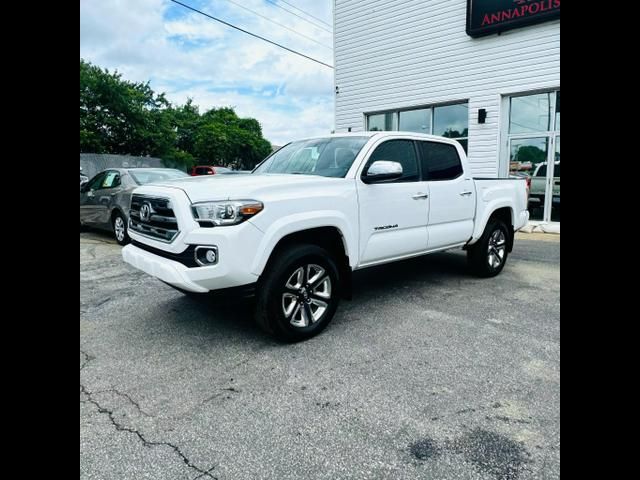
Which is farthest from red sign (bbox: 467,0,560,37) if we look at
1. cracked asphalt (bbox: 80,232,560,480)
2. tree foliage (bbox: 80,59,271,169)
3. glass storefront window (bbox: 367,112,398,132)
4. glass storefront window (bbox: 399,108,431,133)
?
tree foliage (bbox: 80,59,271,169)

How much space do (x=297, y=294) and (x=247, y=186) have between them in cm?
99

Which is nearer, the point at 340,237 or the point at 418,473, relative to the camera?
the point at 418,473

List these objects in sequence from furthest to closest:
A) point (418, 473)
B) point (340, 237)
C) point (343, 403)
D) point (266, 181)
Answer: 1. point (340, 237)
2. point (266, 181)
3. point (343, 403)
4. point (418, 473)

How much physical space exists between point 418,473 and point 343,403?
2.39ft

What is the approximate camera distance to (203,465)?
7.22ft

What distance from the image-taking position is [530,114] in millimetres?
10680

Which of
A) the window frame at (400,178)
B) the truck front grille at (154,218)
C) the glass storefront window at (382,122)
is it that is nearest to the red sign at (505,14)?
the glass storefront window at (382,122)

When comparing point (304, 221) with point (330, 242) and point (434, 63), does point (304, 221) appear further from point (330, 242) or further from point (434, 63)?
point (434, 63)

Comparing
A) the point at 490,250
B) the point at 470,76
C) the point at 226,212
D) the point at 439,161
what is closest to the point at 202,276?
the point at 226,212

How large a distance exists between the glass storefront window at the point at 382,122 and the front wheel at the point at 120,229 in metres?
7.91

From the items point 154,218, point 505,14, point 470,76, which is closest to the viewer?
point 154,218
